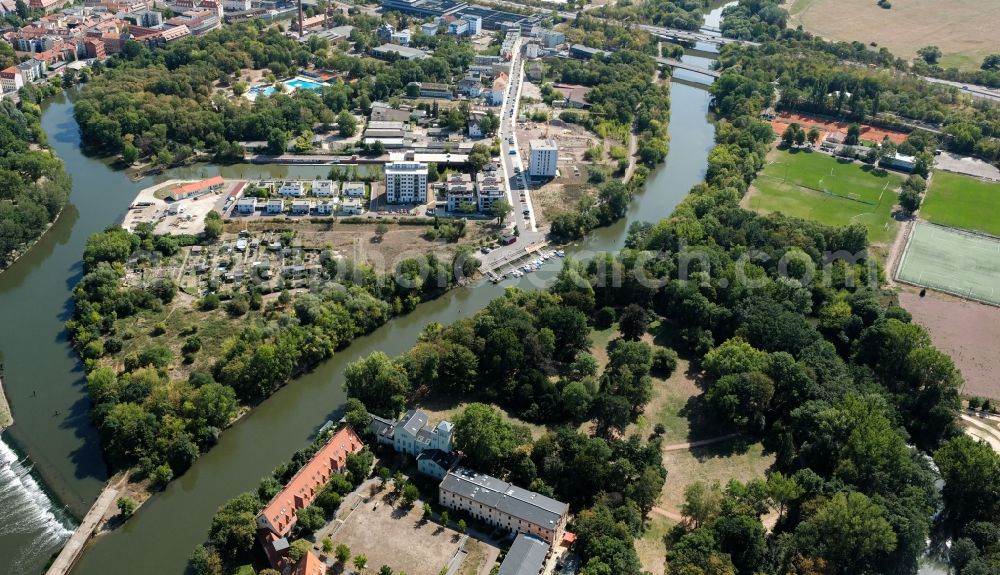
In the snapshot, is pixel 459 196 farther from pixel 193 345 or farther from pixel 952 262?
pixel 952 262

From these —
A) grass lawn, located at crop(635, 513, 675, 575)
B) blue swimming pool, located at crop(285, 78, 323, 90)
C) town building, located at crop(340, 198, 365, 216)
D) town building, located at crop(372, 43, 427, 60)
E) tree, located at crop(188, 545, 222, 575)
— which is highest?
town building, located at crop(372, 43, 427, 60)

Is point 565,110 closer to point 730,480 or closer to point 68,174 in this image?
point 68,174

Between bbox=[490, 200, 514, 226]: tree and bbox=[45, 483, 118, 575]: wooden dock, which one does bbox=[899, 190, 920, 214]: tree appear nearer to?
bbox=[490, 200, 514, 226]: tree

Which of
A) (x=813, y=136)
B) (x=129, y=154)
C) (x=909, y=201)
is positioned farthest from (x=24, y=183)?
(x=909, y=201)

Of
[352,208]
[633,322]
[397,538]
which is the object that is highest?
[352,208]

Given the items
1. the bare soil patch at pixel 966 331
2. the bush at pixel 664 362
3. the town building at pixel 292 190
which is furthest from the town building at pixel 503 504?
the town building at pixel 292 190

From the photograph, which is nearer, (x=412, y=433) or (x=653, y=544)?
(x=653, y=544)

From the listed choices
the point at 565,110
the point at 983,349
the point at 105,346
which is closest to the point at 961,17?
the point at 565,110

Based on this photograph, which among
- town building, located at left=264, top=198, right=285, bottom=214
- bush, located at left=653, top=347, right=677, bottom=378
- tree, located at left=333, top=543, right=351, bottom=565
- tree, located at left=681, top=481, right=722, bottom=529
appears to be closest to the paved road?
bush, located at left=653, top=347, right=677, bottom=378
